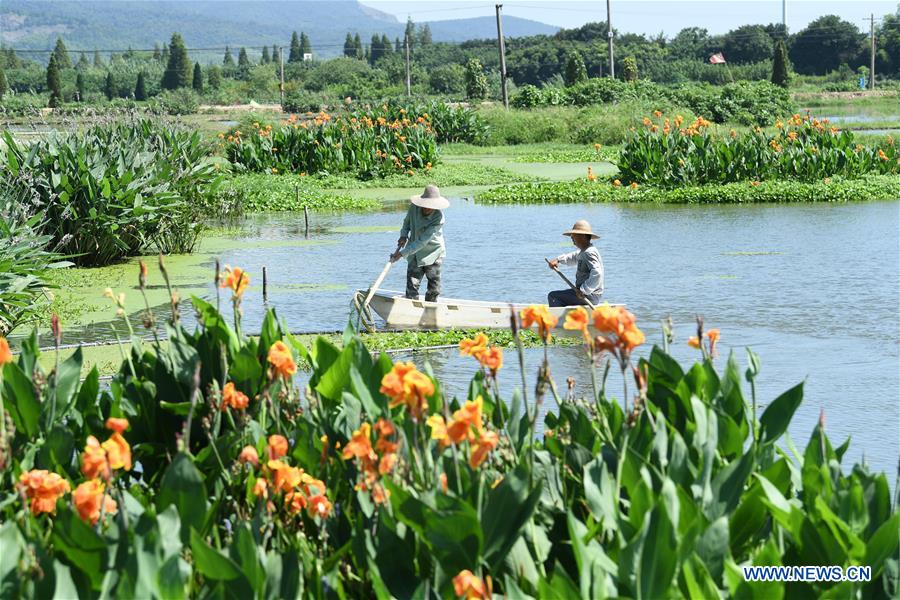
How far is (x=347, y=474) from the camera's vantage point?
3629mm

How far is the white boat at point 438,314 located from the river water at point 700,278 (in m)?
0.66

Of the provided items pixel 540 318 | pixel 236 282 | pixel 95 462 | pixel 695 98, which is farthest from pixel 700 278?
pixel 695 98

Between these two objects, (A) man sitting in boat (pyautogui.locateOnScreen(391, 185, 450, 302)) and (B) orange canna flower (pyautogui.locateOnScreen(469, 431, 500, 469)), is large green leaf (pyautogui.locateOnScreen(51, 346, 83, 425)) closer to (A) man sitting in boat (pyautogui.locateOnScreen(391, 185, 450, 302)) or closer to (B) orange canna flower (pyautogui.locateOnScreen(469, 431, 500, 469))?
(B) orange canna flower (pyautogui.locateOnScreen(469, 431, 500, 469))

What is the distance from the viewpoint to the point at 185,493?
3.06m

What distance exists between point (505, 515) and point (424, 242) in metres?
8.13

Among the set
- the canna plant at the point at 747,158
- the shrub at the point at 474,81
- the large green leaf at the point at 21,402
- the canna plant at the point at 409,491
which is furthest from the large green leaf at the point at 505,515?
the shrub at the point at 474,81

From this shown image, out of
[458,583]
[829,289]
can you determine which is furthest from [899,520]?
[829,289]

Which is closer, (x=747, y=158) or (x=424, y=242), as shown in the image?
(x=424, y=242)

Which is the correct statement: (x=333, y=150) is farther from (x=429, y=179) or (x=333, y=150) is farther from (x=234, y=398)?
(x=234, y=398)

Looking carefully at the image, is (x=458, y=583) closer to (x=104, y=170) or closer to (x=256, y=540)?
(x=256, y=540)

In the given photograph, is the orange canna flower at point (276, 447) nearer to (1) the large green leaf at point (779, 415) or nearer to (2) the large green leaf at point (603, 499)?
(2) the large green leaf at point (603, 499)

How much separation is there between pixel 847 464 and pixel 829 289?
650 cm

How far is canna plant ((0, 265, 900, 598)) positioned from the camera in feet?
8.84

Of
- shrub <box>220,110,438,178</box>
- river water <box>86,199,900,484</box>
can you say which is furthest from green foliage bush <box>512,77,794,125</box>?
river water <box>86,199,900,484</box>
